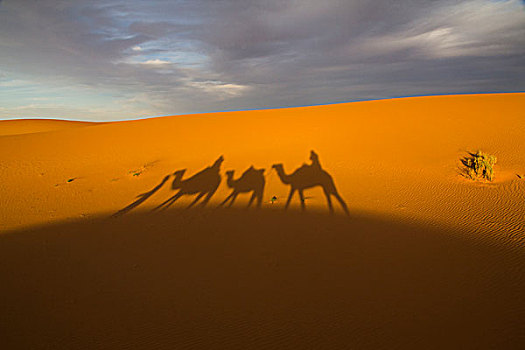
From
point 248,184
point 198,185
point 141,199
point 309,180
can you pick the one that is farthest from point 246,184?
→ point 141,199

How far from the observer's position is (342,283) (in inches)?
196

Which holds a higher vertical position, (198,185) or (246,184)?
(246,184)

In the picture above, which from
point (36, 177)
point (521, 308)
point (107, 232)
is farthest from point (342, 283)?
point (36, 177)

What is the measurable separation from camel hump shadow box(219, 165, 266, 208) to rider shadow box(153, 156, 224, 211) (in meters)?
0.60

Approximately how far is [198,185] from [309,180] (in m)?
4.55

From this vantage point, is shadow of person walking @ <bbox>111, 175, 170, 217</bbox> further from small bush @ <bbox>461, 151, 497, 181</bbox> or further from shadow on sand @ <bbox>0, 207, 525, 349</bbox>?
small bush @ <bbox>461, 151, 497, 181</bbox>

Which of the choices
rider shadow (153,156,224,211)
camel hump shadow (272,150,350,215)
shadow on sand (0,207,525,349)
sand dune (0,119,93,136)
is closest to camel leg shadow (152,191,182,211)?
rider shadow (153,156,224,211)

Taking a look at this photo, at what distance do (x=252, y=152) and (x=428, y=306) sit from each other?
1362 cm

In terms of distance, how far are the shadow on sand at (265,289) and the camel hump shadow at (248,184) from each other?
2.57 meters

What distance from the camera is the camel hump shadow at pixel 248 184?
34.0 feet

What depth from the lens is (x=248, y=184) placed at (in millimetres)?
11992

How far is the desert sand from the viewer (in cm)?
400

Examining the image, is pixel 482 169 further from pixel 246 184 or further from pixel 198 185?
pixel 198 185

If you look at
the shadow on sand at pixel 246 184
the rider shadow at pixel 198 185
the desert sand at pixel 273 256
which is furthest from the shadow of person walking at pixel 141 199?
the rider shadow at pixel 198 185
